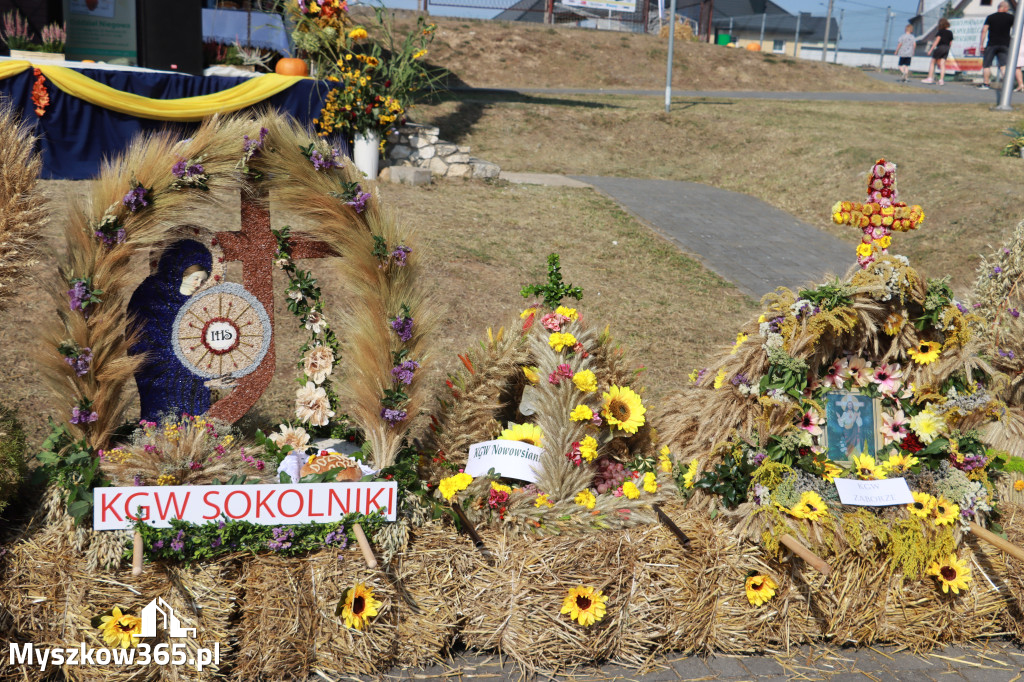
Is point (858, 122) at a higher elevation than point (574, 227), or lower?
higher

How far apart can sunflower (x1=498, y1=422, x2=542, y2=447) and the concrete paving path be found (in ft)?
16.4

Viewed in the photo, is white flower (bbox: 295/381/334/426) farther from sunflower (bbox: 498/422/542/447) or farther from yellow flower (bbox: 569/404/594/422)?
yellow flower (bbox: 569/404/594/422)

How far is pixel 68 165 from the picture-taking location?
855cm

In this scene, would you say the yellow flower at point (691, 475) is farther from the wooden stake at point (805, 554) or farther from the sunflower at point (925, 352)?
the sunflower at point (925, 352)

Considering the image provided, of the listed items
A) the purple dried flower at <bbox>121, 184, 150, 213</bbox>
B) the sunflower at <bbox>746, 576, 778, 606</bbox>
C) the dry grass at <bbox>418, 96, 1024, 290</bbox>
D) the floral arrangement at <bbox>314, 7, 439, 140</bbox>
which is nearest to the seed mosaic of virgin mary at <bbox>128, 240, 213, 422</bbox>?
the purple dried flower at <bbox>121, 184, 150, 213</bbox>

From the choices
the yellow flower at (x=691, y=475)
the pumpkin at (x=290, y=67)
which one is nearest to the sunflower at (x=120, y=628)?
the yellow flower at (x=691, y=475)

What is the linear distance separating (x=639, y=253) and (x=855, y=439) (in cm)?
523

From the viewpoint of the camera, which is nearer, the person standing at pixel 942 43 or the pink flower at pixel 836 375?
the pink flower at pixel 836 375

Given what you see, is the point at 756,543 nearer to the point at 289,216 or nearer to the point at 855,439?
the point at 855,439

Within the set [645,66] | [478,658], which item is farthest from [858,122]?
[478,658]

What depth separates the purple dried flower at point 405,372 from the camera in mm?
3029

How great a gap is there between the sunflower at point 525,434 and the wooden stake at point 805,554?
967mm

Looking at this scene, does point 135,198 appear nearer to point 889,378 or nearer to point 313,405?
point 313,405

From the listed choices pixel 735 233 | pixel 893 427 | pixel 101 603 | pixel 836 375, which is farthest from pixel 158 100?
pixel 893 427
